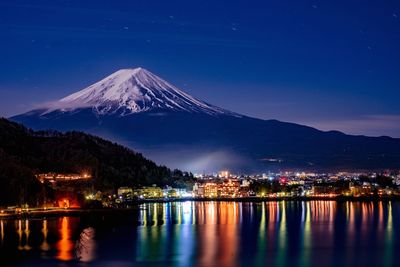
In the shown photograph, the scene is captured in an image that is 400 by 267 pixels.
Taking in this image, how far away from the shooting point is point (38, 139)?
68.3 meters

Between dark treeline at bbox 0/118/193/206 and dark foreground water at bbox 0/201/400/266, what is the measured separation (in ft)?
14.1

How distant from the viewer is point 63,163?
2367 inches

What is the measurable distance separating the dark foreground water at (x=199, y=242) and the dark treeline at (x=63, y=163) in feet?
14.1

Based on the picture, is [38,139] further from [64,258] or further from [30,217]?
[64,258]

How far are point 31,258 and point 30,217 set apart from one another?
49.2 ft

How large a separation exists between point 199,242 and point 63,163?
3438 centimetres

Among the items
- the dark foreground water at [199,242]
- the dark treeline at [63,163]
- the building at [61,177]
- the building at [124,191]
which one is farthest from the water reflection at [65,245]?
the building at [124,191]

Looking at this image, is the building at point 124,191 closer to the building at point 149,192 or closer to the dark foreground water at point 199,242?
the building at point 149,192

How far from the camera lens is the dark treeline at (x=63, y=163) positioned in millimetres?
40656

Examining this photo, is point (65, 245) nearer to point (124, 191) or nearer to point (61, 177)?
point (61, 177)

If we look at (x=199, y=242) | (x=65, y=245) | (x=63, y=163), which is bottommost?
(x=199, y=242)

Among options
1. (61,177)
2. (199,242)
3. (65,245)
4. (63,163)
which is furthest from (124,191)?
(65,245)

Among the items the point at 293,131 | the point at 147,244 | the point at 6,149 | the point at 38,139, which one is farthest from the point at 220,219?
the point at 293,131

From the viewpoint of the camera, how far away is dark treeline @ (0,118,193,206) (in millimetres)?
40656
